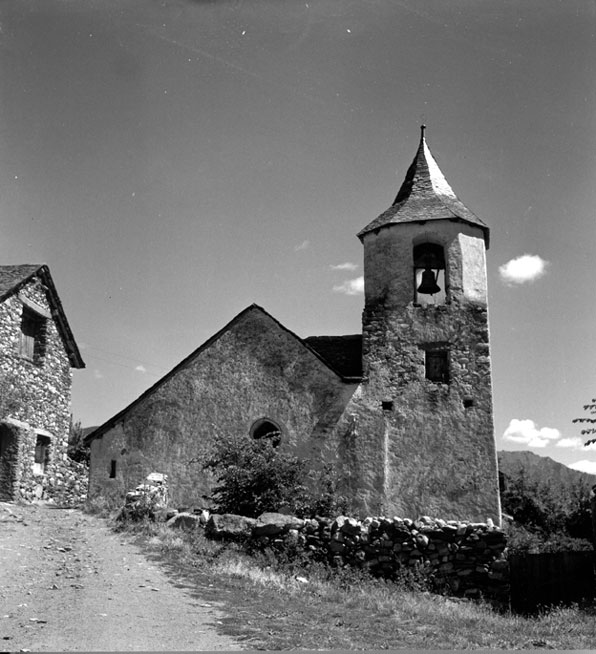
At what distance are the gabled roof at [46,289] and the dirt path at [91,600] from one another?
380 inches

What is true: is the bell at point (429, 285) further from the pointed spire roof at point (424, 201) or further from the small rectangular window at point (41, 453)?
the small rectangular window at point (41, 453)

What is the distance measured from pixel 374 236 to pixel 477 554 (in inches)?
404

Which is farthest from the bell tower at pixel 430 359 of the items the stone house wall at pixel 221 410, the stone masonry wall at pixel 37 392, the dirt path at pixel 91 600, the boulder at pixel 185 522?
the stone masonry wall at pixel 37 392

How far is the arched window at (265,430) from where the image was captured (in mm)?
19141

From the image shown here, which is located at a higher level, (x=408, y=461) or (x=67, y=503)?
(x=408, y=461)

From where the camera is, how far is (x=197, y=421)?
19.7 meters

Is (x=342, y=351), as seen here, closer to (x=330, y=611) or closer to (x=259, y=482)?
(x=259, y=482)

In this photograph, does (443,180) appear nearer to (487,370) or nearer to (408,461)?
(487,370)

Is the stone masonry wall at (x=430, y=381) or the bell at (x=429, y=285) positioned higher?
the bell at (x=429, y=285)

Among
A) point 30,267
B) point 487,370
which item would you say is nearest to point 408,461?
point 487,370

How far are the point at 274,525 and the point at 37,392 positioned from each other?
39.0 feet

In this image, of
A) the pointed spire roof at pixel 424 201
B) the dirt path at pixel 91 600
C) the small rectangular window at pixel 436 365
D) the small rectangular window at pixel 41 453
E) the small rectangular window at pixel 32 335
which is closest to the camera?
the dirt path at pixel 91 600

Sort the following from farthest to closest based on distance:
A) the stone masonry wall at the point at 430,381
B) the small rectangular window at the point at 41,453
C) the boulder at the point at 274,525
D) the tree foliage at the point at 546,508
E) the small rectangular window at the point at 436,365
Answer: the tree foliage at the point at 546,508
the small rectangular window at the point at 41,453
the small rectangular window at the point at 436,365
the stone masonry wall at the point at 430,381
the boulder at the point at 274,525

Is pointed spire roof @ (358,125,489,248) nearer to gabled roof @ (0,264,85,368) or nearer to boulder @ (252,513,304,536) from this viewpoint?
boulder @ (252,513,304,536)
